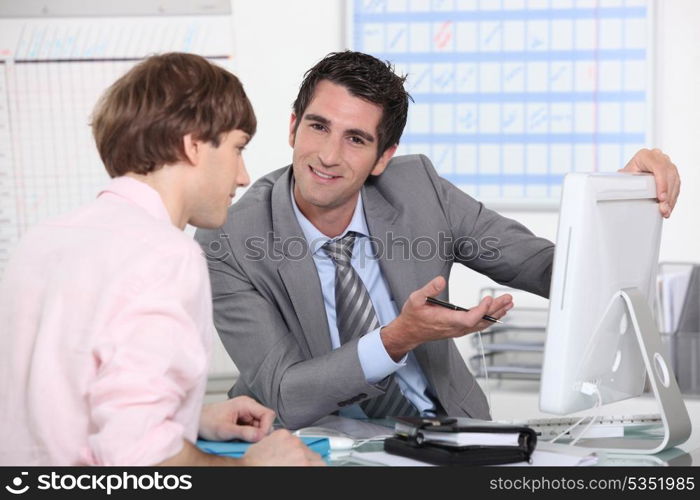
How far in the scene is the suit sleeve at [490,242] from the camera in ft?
7.63

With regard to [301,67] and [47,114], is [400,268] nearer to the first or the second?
[301,67]

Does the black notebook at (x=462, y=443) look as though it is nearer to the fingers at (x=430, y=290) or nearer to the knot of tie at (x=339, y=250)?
the fingers at (x=430, y=290)

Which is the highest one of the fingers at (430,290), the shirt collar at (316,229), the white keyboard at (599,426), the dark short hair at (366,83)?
the dark short hair at (366,83)

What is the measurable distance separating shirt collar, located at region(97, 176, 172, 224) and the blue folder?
447 millimetres

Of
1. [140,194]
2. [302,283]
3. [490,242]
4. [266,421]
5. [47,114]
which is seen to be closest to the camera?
[140,194]

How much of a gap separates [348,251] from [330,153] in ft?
0.82

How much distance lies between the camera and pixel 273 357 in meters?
1.99

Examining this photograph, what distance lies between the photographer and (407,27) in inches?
145

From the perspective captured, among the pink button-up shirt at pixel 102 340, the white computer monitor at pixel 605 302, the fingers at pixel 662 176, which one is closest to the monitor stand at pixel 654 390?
the white computer monitor at pixel 605 302

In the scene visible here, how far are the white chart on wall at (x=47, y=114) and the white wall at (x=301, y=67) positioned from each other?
1.86 ft

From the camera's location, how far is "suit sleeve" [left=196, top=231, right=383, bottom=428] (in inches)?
73.9

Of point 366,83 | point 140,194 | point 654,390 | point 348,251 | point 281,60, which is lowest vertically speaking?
point 654,390

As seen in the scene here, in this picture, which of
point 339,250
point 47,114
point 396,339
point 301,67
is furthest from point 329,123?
point 47,114
